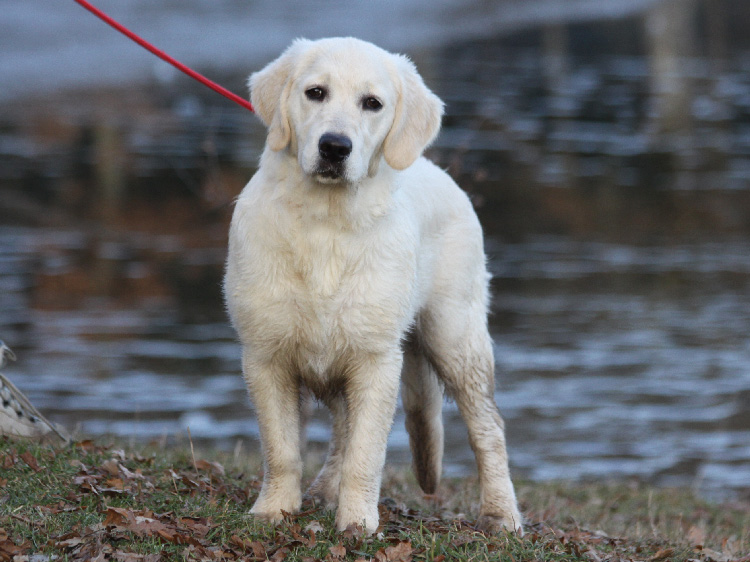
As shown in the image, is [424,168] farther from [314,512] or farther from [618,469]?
[618,469]

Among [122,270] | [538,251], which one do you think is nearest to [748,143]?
[538,251]

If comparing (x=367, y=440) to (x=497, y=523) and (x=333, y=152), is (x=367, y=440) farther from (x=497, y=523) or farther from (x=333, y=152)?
(x=333, y=152)

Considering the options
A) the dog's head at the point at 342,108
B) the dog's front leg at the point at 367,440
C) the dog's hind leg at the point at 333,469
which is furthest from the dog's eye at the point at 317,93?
the dog's hind leg at the point at 333,469

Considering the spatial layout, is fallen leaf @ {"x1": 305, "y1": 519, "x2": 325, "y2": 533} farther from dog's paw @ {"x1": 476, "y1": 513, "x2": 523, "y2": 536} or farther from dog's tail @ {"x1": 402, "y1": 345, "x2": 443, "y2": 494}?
dog's tail @ {"x1": 402, "y1": 345, "x2": 443, "y2": 494}

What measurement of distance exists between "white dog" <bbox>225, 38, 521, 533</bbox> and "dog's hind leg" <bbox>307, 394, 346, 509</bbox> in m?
0.35

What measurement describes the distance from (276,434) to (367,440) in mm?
447

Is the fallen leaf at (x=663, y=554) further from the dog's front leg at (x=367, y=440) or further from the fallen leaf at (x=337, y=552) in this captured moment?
the fallen leaf at (x=337, y=552)

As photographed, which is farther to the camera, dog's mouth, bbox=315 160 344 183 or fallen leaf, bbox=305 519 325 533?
fallen leaf, bbox=305 519 325 533

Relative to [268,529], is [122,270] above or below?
below

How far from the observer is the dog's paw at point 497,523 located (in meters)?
5.68

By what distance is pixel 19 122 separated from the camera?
2612 centimetres

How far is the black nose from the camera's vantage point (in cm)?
479

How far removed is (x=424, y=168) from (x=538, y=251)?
12126 millimetres

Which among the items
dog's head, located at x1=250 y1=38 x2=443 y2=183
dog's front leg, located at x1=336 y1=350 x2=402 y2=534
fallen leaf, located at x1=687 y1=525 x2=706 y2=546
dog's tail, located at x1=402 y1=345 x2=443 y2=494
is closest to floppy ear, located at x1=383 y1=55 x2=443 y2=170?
dog's head, located at x1=250 y1=38 x2=443 y2=183
